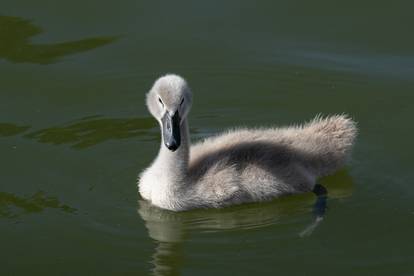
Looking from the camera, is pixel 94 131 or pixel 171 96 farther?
pixel 94 131

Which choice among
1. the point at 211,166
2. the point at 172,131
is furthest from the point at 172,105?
the point at 211,166

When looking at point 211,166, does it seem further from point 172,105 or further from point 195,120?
point 195,120

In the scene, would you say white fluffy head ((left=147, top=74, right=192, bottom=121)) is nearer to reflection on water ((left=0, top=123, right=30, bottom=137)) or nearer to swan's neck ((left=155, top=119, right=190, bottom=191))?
swan's neck ((left=155, top=119, right=190, bottom=191))

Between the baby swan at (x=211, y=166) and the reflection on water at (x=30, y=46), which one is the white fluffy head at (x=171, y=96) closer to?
the baby swan at (x=211, y=166)

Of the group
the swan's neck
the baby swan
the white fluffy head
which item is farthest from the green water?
the white fluffy head

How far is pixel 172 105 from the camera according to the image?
7027 mm

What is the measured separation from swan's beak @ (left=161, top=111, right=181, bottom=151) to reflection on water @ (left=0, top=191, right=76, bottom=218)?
34.1 inches

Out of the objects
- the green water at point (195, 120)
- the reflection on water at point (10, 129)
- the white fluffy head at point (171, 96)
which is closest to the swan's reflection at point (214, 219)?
the green water at point (195, 120)

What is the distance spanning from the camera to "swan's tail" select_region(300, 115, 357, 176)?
766 centimetres

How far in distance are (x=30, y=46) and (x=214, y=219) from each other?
3348 mm

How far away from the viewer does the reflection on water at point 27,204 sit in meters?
7.32

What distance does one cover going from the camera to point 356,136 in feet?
26.2

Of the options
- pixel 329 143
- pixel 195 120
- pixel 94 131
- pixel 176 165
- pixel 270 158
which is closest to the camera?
pixel 176 165

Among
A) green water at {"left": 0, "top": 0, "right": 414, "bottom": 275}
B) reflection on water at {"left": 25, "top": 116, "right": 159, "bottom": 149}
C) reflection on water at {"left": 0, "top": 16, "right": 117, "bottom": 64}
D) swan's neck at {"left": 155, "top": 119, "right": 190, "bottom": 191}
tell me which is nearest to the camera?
green water at {"left": 0, "top": 0, "right": 414, "bottom": 275}
